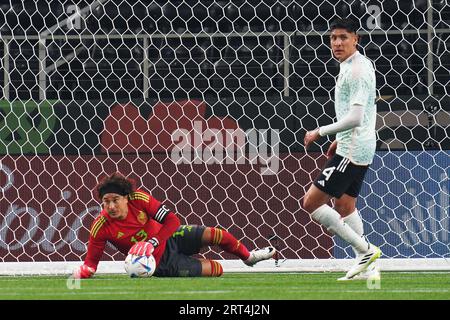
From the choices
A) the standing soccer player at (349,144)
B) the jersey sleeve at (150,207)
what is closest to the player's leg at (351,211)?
the standing soccer player at (349,144)

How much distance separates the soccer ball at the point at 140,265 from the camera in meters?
6.88

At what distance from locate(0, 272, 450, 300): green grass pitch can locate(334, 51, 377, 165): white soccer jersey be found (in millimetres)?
773

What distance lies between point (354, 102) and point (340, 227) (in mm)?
729

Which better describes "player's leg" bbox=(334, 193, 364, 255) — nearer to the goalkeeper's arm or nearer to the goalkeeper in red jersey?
the goalkeeper in red jersey

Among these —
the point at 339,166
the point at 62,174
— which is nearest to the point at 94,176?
the point at 62,174

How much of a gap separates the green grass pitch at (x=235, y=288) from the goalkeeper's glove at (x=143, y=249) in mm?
163

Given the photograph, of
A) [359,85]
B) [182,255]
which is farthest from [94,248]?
[359,85]

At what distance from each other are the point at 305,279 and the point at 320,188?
78 centimetres

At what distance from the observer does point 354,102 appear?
21.4ft

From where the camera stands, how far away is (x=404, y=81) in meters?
10.1

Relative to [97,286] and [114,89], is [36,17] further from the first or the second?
[97,286]

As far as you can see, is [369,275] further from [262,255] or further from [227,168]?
[227,168]
